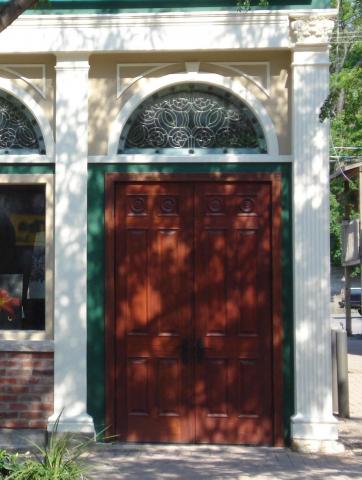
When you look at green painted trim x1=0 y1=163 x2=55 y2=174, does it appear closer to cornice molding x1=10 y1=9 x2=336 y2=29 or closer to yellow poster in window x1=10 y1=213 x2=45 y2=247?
yellow poster in window x1=10 y1=213 x2=45 y2=247

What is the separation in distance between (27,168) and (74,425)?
284 centimetres

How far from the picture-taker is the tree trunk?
580cm

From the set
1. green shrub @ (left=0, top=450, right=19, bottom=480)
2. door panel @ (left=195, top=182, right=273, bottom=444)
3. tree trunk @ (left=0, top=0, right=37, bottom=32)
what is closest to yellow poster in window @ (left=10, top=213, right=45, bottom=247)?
door panel @ (left=195, top=182, right=273, bottom=444)

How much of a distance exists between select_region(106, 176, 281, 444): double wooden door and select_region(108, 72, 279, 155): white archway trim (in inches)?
19.8

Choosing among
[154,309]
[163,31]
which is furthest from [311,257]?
[163,31]

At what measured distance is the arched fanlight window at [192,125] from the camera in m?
9.39

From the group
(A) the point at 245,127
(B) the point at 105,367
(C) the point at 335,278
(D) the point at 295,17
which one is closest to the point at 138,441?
(B) the point at 105,367

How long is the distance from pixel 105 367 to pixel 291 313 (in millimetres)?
2082

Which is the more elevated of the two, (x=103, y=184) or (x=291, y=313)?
(x=103, y=184)

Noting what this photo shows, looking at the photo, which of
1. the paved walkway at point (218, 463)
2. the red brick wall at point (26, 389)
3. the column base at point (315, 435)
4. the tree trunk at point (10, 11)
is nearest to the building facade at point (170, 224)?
the red brick wall at point (26, 389)

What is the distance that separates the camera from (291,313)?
29.8 ft

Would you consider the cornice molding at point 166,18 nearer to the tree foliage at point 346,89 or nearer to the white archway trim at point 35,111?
the white archway trim at point 35,111

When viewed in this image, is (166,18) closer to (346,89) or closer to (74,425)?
(346,89)

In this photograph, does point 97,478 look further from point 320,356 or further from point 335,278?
point 335,278
